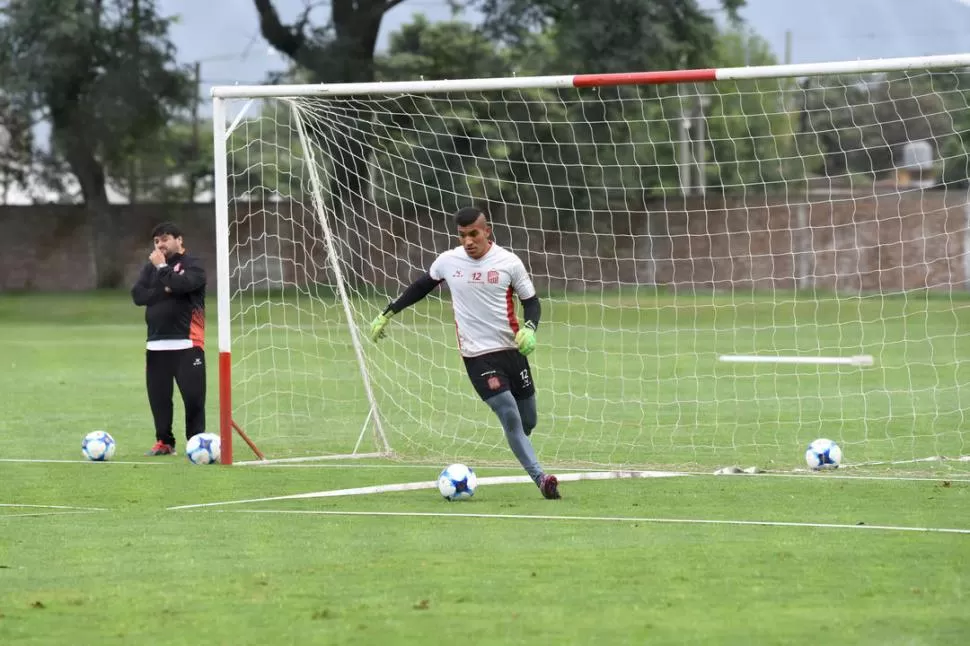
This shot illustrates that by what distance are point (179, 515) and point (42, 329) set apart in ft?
87.0

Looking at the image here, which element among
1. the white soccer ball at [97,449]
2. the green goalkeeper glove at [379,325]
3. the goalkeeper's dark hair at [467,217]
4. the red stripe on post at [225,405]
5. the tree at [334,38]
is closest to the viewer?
the goalkeeper's dark hair at [467,217]

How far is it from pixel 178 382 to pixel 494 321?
3.86 metres

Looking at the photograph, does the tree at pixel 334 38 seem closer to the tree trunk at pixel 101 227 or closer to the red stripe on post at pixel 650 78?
the tree trunk at pixel 101 227

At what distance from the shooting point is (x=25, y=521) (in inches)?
366

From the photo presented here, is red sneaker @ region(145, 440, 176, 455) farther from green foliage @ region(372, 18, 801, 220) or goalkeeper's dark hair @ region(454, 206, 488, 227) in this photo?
goalkeeper's dark hair @ region(454, 206, 488, 227)

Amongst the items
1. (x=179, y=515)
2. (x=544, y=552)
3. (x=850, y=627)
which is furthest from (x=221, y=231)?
(x=850, y=627)

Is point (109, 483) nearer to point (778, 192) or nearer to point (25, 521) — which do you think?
point (25, 521)

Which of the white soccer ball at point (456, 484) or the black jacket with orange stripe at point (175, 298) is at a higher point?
the black jacket with orange stripe at point (175, 298)

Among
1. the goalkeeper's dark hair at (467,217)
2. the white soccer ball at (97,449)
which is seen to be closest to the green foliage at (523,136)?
the goalkeeper's dark hair at (467,217)

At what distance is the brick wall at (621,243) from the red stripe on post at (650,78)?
3844 mm

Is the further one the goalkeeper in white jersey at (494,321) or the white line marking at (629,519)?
the goalkeeper in white jersey at (494,321)

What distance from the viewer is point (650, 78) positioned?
1158 centimetres

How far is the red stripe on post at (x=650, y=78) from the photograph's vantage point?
37.3ft

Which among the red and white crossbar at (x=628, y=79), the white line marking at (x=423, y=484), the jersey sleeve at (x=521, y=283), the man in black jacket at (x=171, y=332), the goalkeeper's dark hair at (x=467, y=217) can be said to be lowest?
the white line marking at (x=423, y=484)
